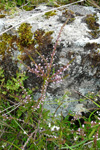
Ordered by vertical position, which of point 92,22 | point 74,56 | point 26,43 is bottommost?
point 74,56

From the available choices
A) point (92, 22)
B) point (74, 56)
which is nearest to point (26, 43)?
point (74, 56)

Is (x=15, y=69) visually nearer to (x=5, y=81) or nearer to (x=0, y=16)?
(x=5, y=81)

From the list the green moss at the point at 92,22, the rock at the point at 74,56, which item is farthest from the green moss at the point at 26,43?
the green moss at the point at 92,22

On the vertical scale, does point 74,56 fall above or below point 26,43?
below

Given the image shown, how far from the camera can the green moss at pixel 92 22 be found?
2.56 metres

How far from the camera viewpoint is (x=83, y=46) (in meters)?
2.33

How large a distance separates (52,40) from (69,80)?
68 centimetres

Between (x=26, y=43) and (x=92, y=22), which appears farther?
(x=92, y=22)

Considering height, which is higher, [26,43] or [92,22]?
[92,22]

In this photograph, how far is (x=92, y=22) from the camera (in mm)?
2600

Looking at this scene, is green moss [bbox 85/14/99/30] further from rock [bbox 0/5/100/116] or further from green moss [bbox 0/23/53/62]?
green moss [bbox 0/23/53/62]

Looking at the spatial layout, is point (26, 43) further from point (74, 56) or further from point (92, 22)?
point (92, 22)

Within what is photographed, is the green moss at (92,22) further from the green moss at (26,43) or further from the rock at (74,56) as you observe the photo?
the green moss at (26,43)

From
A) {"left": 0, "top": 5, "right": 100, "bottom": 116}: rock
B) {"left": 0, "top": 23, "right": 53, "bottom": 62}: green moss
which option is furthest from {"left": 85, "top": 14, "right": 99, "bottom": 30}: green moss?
{"left": 0, "top": 23, "right": 53, "bottom": 62}: green moss
